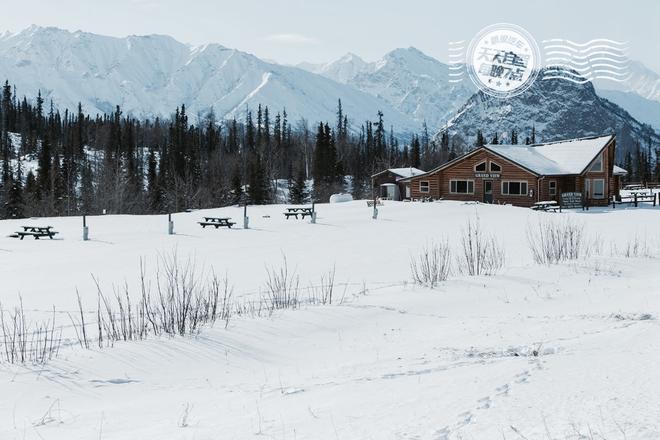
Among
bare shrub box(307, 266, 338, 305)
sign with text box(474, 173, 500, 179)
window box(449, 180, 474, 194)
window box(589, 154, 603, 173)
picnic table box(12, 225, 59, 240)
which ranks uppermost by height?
window box(589, 154, 603, 173)

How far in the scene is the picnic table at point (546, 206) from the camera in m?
44.7

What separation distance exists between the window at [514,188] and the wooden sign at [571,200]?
10.6 ft

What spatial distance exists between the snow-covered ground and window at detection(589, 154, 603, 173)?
37498 mm

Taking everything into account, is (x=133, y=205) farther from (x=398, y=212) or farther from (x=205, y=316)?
(x=205, y=316)

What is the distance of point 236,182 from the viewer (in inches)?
3017

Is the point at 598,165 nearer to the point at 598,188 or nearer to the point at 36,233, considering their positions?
the point at 598,188

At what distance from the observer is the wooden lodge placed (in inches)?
1914

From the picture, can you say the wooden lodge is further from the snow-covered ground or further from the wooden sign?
the snow-covered ground

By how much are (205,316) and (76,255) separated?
15678 mm

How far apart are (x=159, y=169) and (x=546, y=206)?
68.6 meters

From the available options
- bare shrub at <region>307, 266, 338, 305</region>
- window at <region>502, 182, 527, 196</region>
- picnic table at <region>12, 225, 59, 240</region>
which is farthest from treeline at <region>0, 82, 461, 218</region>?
bare shrub at <region>307, 266, 338, 305</region>

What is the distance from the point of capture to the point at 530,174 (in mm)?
48250

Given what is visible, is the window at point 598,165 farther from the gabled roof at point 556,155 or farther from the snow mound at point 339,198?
the snow mound at point 339,198

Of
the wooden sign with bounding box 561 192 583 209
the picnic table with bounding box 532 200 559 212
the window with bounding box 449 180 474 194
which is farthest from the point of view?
the window with bounding box 449 180 474 194
